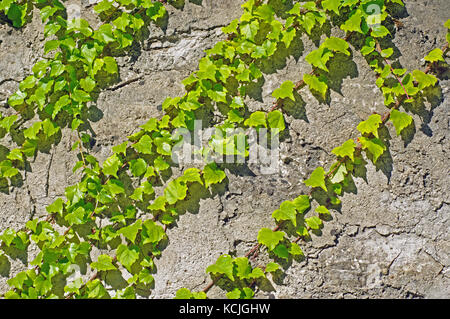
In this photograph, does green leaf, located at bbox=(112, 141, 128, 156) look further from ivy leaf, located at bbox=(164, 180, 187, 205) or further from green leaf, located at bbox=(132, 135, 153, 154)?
ivy leaf, located at bbox=(164, 180, 187, 205)

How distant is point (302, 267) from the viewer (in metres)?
1.76

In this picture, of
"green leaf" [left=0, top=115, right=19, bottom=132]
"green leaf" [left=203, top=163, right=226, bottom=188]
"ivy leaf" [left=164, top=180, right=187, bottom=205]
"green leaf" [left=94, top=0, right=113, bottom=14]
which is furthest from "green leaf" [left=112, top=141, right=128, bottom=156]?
"green leaf" [left=94, top=0, right=113, bottom=14]

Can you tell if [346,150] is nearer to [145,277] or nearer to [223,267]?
[223,267]

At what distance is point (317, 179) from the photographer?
1.75 m

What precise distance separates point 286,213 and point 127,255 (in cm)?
69

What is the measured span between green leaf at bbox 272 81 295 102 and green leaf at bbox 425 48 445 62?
0.57 metres

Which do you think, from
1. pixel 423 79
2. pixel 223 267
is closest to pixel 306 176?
pixel 223 267

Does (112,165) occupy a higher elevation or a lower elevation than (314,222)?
higher

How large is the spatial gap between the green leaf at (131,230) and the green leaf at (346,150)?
0.88 meters

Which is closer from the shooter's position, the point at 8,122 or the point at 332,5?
the point at 332,5

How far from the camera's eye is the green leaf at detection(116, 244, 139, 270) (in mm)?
1783

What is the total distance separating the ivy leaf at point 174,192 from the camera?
179cm

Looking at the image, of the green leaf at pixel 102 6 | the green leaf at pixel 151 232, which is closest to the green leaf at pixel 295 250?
the green leaf at pixel 151 232
